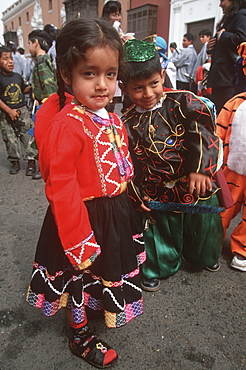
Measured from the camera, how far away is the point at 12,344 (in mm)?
1556

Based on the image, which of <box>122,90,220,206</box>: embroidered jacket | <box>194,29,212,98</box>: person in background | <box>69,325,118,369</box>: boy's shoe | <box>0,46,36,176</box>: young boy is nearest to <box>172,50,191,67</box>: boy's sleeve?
<box>194,29,212,98</box>: person in background

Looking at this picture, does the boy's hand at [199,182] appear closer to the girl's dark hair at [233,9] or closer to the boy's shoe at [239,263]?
the boy's shoe at [239,263]

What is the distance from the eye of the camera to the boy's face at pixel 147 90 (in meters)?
1.51

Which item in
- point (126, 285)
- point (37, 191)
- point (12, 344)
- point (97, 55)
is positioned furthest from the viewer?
point (37, 191)

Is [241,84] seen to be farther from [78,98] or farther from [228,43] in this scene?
[78,98]


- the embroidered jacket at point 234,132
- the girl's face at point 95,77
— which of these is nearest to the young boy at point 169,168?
the girl's face at point 95,77

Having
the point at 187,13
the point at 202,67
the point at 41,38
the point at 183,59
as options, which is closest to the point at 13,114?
the point at 41,38

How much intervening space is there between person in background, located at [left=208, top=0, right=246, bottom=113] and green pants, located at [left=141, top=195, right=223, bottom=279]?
78.1 inches

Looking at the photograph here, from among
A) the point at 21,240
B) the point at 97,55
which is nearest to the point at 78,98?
the point at 97,55

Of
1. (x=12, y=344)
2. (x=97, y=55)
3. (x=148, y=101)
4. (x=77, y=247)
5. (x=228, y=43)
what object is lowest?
(x=12, y=344)

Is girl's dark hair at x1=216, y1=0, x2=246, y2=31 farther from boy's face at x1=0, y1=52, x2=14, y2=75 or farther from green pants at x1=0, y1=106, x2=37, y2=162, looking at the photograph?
green pants at x1=0, y1=106, x2=37, y2=162

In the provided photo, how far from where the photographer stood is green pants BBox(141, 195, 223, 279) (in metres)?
1.96

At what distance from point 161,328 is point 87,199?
897mm

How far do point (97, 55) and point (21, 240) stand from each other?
1.88 metres
